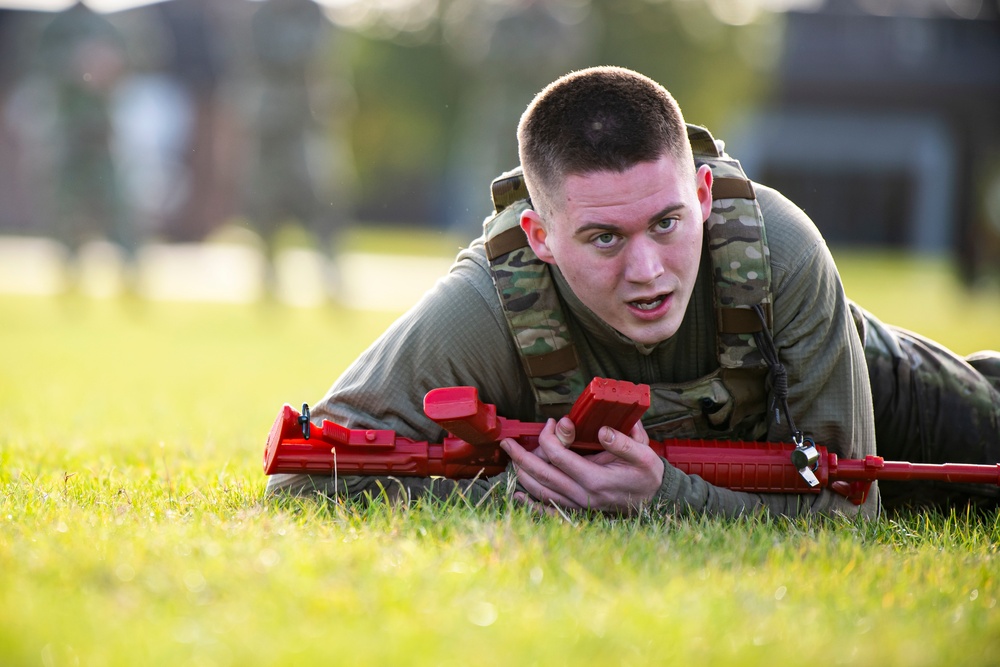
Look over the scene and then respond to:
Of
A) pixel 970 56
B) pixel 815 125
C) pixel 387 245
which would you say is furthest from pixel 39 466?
pixel 970 56

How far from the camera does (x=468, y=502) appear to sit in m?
3.42

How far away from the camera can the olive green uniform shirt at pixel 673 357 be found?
3.65 meters

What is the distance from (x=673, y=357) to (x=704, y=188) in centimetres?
57

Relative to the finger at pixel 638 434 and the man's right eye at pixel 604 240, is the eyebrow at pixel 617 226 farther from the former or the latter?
the finger at pixel 638 434

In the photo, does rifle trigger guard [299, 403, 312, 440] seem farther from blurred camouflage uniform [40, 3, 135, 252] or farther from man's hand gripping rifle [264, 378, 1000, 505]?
blurred camouflage uniform [40, 3, 135, 252]

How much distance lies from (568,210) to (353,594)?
4.61 ft

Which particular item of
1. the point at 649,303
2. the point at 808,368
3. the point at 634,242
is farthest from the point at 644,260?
the point at 808,368

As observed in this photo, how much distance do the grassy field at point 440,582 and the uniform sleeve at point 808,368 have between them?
140 mm

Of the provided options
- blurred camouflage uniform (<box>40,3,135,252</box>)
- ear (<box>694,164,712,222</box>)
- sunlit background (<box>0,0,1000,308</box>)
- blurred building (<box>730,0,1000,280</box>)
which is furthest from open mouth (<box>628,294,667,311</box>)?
blurred building (<box>730,0,1000,280</box>)

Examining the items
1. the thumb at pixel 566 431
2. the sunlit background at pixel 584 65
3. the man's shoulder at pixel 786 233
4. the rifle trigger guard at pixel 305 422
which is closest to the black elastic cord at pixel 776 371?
the man's shoulder at pixel 786 233

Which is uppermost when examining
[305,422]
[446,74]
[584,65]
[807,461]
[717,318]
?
[446,74]

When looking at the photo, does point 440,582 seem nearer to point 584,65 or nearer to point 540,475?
point 540,475

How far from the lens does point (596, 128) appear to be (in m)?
3.41

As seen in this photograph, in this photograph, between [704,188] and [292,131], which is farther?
[292,131]
